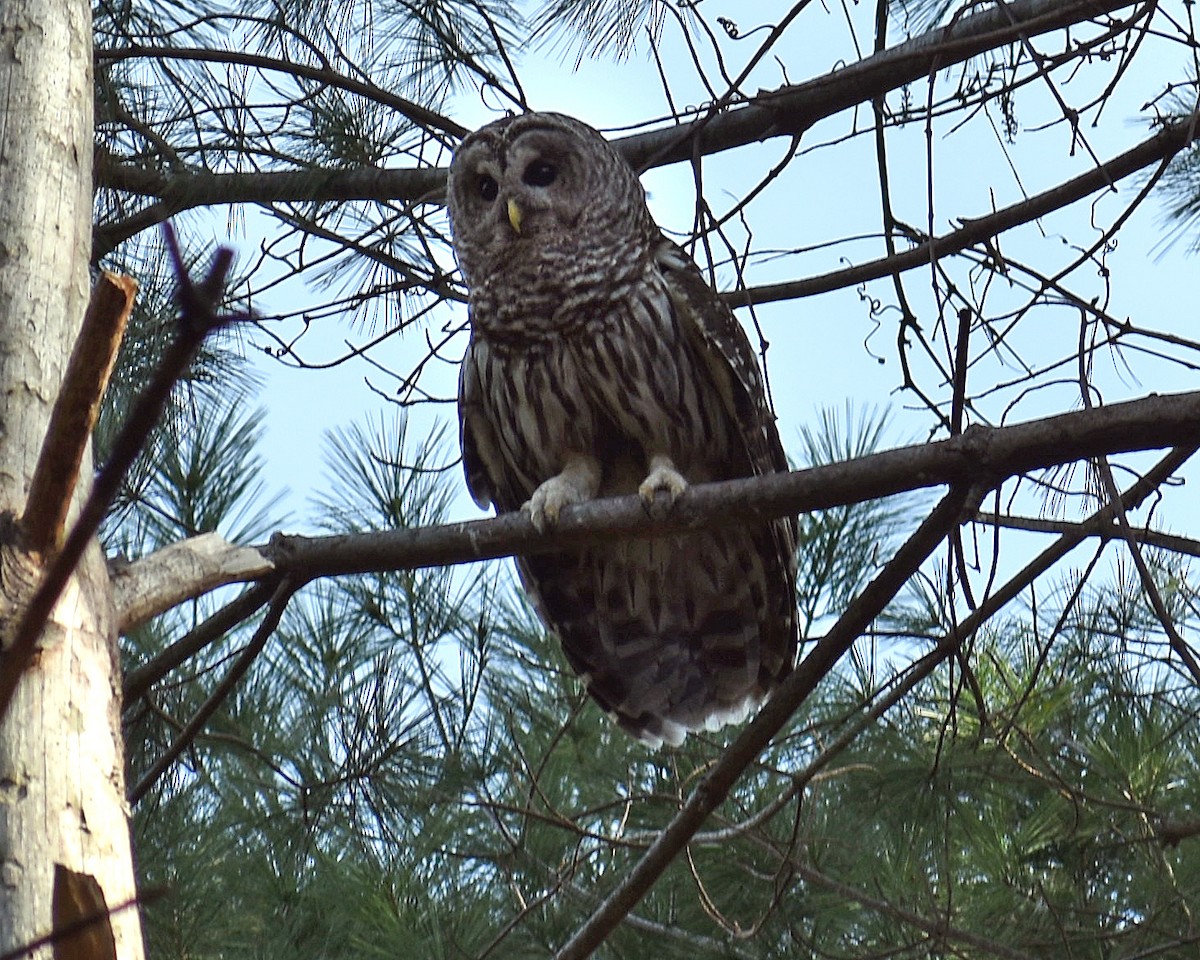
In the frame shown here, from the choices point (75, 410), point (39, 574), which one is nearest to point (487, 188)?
point (39, 574)

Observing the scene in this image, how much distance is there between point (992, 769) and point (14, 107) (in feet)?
7.28

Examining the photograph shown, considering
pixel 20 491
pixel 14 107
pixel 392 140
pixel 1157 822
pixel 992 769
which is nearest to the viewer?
pixel 20 491

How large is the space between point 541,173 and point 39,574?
2240mm

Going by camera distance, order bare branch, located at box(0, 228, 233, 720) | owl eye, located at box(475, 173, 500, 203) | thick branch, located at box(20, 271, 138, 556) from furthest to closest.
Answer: owl eye, located at box(475, 173, 500, 203) < thick branch, located at box(20, 271, 138, 556) < bare branch, located at box(0, 228, 233, 720)

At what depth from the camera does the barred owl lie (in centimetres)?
314

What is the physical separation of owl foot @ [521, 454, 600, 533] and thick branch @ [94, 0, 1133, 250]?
66cm

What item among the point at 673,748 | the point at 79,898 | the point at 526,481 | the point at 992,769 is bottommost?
the point at 79,898

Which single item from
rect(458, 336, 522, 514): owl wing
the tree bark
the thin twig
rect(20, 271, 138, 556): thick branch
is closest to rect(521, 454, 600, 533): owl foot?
rect(458, 336, 522, 514): owl wing

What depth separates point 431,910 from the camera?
3455 millimetres

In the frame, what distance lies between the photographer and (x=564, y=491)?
114 inches

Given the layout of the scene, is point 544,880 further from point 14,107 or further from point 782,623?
point 14,107

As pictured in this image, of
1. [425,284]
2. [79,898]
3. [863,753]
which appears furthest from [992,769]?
[79,898]

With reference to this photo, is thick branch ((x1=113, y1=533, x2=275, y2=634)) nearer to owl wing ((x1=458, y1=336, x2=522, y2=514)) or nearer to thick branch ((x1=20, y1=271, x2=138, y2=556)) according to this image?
thick branch ((x1=20, y1=271, x2=138, y2=556))

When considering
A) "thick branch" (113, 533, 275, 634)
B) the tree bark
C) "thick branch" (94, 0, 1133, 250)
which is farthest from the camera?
"thick branch" (94, 0, 1133, 250)
